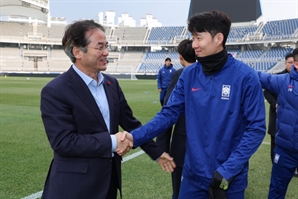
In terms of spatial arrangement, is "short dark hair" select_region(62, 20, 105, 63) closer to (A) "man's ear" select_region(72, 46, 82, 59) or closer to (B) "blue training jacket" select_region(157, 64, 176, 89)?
(A) "man's ear" select_region(72, 46, 82, 59)

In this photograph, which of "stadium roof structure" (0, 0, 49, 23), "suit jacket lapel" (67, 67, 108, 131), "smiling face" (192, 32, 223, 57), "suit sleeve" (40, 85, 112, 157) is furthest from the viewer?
"stadium roof structure" (0, 0, 49, 23)

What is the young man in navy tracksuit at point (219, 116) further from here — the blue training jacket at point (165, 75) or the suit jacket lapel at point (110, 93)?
the blue training jacket at point (165, 75)

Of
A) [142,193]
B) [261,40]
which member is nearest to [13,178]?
[142,193]

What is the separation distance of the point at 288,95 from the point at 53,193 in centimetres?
265

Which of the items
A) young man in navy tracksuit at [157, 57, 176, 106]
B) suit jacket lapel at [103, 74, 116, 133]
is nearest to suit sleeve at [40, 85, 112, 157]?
suit jacket lapel at [103, 74, 116, 133]

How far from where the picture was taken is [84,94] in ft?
7.32

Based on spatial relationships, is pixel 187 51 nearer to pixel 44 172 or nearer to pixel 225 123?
pixel 225 123

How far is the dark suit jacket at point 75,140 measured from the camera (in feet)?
6.92

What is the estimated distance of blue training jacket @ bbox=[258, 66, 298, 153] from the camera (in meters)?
3.50

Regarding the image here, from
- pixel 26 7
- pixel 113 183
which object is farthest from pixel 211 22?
pixel 26 7

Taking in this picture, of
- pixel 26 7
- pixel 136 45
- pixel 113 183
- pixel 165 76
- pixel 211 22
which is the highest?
pixel 26 7

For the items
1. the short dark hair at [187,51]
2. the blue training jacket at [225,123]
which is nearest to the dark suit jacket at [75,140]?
the blue training jacket at [225,123]

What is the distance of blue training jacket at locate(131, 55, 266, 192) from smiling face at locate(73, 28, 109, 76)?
705 mm

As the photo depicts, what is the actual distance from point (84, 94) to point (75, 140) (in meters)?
0.33
